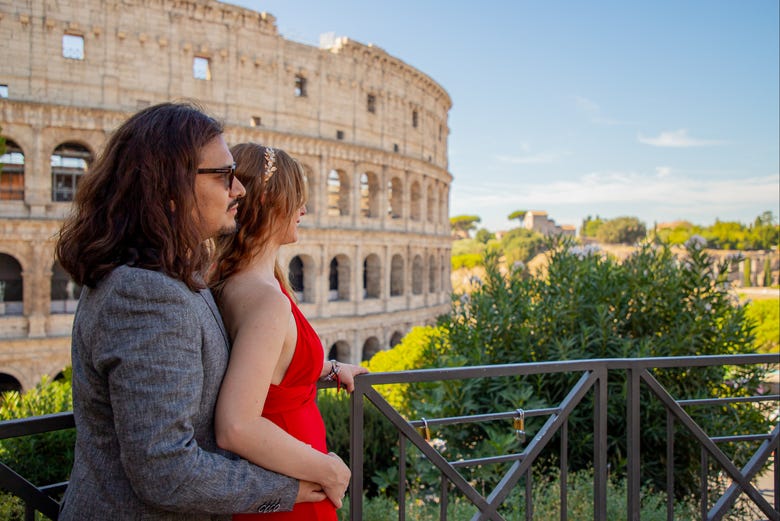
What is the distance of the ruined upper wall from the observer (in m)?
18.3

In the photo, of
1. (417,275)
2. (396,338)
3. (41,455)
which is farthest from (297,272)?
(41,455)

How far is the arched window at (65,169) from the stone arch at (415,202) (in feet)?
45.8

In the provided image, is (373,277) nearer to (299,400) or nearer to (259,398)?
(299,400)

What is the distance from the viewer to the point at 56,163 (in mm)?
19594

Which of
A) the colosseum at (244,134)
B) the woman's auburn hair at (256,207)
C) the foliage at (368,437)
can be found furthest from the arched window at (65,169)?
the woman's auburn hair at (256,207)

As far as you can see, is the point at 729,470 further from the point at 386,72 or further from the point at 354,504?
the point at 386,72

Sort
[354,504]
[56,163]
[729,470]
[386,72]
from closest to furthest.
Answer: [354,504] → [729,470] → [56,163] → [386,72]

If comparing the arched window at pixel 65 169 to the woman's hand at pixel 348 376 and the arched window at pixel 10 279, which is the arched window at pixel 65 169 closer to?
the arched window at pixel 10 279

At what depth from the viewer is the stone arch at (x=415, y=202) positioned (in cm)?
2831

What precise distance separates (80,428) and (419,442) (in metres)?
1.31

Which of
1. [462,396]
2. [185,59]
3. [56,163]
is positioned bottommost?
[462,396]

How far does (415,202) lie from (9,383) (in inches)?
693

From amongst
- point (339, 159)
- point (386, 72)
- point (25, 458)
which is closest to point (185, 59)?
point (339, 159)

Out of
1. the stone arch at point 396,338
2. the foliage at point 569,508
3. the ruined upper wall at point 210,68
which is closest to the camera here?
the foliage at point 569,508
